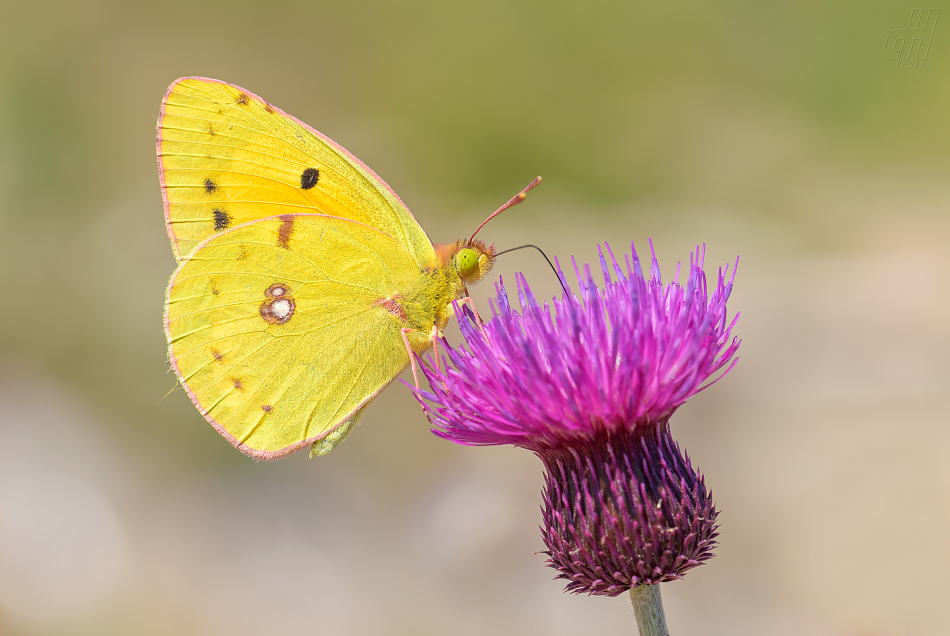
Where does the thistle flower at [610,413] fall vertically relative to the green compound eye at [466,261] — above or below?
below

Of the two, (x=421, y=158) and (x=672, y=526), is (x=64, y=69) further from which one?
(x=672, y=526)

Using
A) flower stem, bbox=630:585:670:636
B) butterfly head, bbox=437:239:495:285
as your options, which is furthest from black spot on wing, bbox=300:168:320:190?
flower stem, bbox=630:585:670:636

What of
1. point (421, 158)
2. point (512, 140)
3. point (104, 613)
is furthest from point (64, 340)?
point (512, 140)

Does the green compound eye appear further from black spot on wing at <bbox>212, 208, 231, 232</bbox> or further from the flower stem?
the flower stem

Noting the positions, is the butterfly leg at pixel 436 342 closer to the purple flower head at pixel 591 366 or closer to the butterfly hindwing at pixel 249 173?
the purple flower head at pixel 591 366

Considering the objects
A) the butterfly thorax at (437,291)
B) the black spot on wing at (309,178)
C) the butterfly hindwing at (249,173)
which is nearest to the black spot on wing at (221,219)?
the butterfly hindwing at (249,173)

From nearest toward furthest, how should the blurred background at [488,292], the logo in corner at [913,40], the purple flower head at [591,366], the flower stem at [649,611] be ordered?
the flower stem at [649,611] < the purple flower head at [591,366] < the blurred background at [488,292] < the logo in corner at [913,40]
